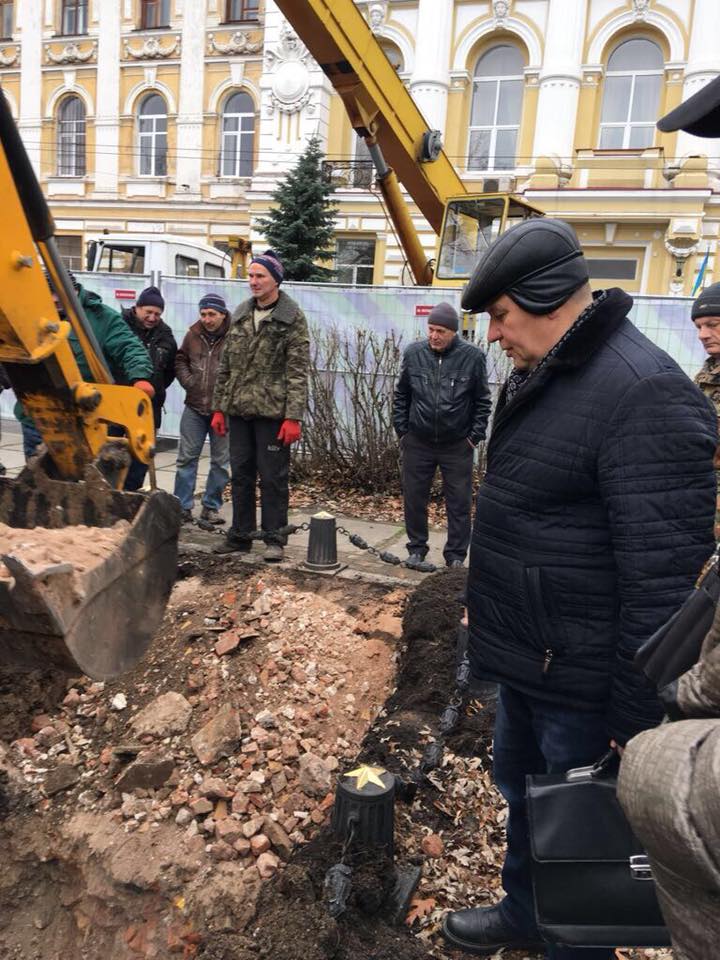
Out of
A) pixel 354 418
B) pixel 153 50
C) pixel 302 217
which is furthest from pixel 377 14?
pixel 354 418

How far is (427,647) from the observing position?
4.20 meters

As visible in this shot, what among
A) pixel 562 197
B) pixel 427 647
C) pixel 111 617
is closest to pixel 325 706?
pixel 427 647

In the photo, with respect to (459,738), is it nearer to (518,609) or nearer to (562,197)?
(518,609)

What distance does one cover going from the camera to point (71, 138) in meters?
26.0

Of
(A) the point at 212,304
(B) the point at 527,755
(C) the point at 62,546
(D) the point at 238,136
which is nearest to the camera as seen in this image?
(B) the point at 527,755

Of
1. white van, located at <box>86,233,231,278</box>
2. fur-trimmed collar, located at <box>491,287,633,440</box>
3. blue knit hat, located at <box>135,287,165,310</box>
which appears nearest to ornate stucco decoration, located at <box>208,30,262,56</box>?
white van, located at <box>86,233,231,278</box>

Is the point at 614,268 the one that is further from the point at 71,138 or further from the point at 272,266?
the point at 71,138

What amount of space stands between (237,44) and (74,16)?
629 cm

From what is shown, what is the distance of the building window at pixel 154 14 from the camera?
2445 centimetres

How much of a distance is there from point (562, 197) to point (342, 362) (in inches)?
525

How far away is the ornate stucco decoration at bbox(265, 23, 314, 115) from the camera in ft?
69.5

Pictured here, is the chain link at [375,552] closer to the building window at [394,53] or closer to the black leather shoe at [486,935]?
the black leather shoe at [486,935]

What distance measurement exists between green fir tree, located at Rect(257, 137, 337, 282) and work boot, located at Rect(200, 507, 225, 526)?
1174 centimetres

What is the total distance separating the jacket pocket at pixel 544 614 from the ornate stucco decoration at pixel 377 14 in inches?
866
